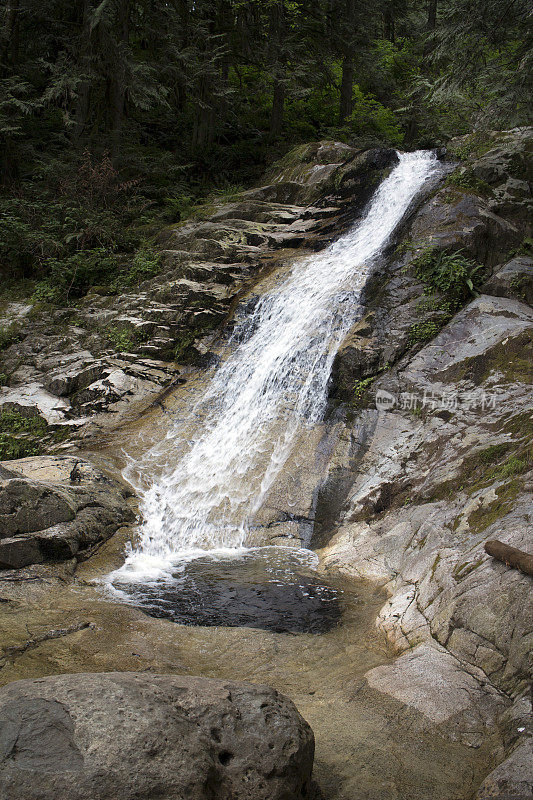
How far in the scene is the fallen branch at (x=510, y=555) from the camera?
157 inches

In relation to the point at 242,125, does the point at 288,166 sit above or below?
below

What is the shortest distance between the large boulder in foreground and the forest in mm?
12089

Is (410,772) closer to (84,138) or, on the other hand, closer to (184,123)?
(84,138)

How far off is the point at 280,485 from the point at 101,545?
10.1 feet

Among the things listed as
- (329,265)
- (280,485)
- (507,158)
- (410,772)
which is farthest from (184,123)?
(410,772)

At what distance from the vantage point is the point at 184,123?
21484 mm

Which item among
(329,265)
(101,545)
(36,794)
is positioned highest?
(329,265)

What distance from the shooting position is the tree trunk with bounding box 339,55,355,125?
2052 cm

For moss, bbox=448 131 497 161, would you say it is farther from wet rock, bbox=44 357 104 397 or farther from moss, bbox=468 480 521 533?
wet rock, bbox=44 357 104 397

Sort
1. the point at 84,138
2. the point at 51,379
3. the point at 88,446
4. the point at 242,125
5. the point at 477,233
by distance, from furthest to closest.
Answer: the point at 242,125 < the point at 84,138 < the point at 51,379 < the point at 477,233 < the point at 88,446

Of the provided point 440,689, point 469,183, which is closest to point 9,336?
point 469,183

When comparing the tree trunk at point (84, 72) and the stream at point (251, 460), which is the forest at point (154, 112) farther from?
the stream at point (251, 460)

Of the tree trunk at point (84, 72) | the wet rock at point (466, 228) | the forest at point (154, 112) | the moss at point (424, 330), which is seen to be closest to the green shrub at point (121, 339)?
the forest at point (154, 112)

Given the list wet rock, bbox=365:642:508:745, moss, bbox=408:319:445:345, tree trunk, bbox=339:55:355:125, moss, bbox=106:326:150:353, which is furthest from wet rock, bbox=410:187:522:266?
tree trunk, bbox=339:55:355:125
